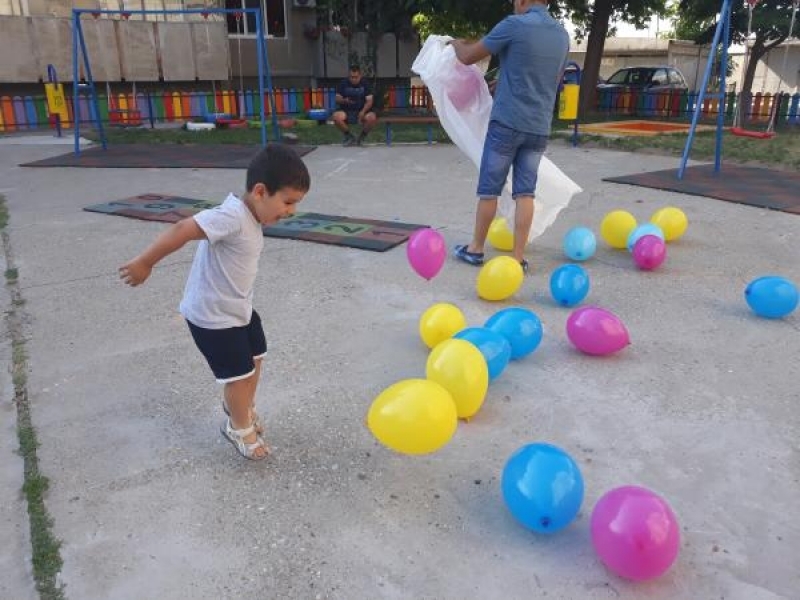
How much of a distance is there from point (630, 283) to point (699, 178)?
4.34 meters

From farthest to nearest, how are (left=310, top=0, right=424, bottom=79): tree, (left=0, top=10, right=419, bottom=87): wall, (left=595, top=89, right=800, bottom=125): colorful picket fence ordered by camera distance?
A: (left=310, top=0, right=424, bottom=79): tree < (left=595, top=89, right=800, bottom=125): colorful picket fence < (left=0, top=10, right=419, bottom=87): wall

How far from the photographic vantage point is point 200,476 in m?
2.35

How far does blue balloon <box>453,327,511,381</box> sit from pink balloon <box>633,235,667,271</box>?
1.98 m

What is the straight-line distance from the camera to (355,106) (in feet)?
40.0

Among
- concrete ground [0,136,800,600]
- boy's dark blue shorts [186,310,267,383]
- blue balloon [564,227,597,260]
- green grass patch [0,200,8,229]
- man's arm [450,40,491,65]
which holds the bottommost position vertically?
concrete ground [0,136,800,600]

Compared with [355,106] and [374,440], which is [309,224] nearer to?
[374,440]

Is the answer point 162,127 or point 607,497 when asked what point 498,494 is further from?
point 162,127

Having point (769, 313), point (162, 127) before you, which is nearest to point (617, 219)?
point (769, 313)

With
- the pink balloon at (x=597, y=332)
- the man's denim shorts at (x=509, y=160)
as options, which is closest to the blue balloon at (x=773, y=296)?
the pink balloon at (x=597, y=332)

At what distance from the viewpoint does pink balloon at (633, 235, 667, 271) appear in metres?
4.42

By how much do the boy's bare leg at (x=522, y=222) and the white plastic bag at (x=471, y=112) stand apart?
0.37m

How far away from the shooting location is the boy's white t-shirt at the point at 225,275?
7.14 ft

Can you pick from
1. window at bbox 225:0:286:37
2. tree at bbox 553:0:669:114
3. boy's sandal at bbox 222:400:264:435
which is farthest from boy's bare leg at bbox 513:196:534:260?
window at bbox 225:0:286:37

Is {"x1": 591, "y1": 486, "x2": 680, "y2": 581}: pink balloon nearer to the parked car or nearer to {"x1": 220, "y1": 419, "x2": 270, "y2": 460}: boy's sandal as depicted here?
{"x1": 220, "y1": 419, "x2": 270, "y2": 460}: boy's sandal
